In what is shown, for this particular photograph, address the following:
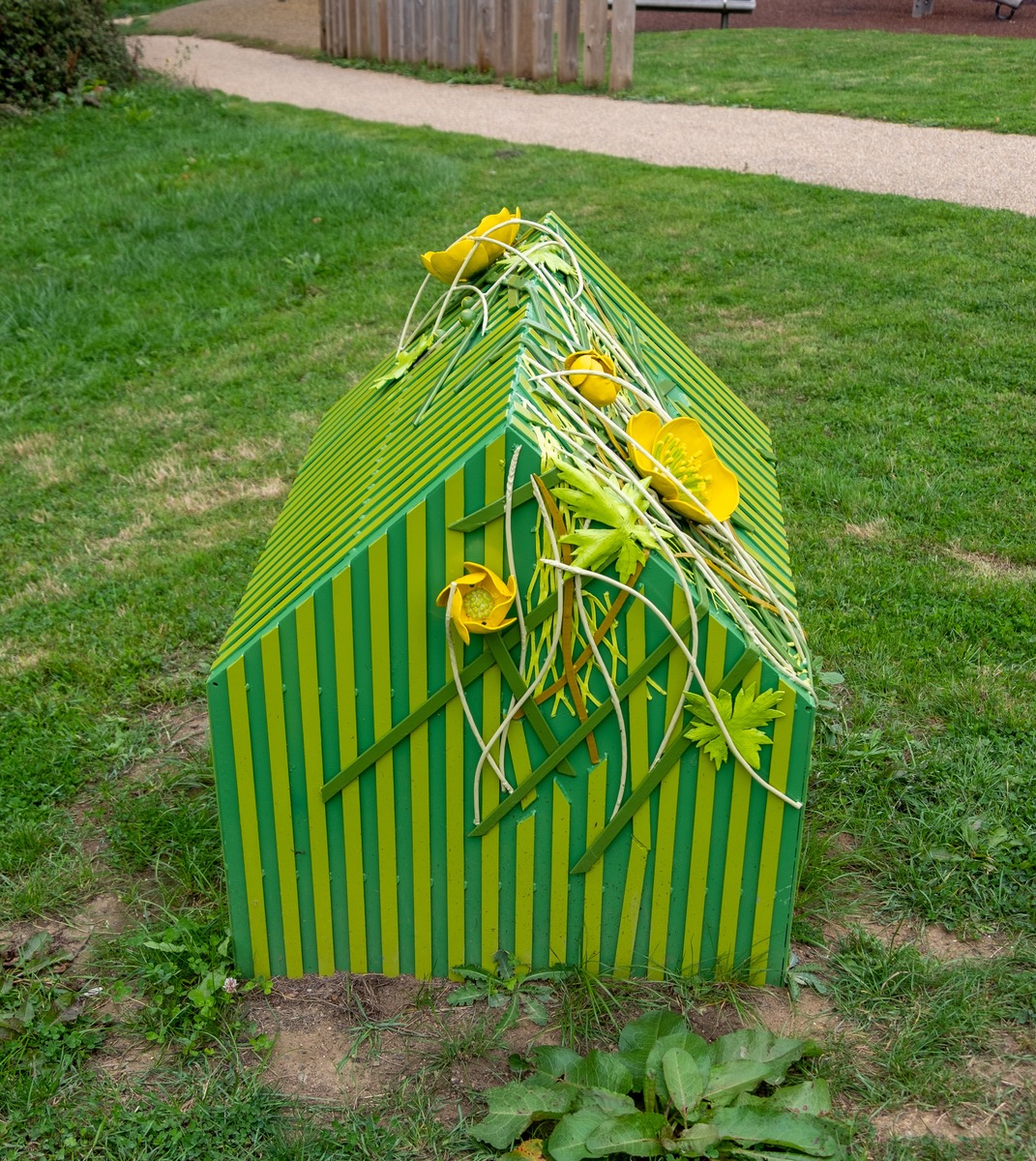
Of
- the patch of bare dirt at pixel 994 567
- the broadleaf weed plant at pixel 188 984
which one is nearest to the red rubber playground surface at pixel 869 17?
the patch of bare dirt at pixel 994 567

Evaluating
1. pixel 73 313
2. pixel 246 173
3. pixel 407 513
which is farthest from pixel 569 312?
pixel 246 173

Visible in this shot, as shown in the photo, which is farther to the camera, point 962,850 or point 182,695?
point 182,695

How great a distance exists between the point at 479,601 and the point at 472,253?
4.60 ft

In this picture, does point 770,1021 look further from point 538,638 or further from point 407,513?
point 407,513

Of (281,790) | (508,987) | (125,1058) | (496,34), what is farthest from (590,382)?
(496,34)

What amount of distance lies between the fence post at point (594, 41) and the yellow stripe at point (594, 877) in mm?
10334

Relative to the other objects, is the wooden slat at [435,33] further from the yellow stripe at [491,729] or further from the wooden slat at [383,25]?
the yellow stripe at [491,729]

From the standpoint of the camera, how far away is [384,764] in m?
2.52

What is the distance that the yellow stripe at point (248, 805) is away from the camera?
2.48 metres

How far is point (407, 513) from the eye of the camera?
236 cm

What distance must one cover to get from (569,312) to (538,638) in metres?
1.05

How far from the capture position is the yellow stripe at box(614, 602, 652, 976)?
7.88 ft

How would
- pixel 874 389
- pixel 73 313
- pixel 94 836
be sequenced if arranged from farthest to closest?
pixel 73 313 → pixel 874 389 → pixel 94 836

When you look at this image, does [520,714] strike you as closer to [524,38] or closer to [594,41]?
[594,41]
